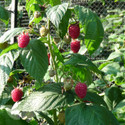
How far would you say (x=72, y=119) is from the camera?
2.24 ft

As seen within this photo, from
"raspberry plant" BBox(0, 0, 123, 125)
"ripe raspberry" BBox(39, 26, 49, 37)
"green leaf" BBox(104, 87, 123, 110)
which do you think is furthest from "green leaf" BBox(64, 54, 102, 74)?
"green leaf" BBox(104, 87, 123, 110)

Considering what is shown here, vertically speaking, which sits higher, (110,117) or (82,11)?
(82,11)

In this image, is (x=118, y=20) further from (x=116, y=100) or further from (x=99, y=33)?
(x=99, y=33)

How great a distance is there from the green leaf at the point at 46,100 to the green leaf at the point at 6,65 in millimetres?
86

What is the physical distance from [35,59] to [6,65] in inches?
3.5

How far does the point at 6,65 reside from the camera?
741 mm

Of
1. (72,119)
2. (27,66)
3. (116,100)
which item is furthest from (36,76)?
(116,100)

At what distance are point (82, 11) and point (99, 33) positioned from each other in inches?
3.1

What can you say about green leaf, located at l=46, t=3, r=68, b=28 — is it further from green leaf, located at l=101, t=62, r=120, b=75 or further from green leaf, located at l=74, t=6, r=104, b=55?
green leaf, located at l=101, t=62, r=120, b=75

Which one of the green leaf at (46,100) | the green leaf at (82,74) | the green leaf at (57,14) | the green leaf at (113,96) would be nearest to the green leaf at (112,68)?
the green leaf at (113,96)

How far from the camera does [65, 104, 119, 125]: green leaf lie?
0.67 meters

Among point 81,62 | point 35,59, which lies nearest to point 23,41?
point 35,59

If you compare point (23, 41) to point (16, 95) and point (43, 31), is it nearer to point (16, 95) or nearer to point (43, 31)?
point (43, 31)

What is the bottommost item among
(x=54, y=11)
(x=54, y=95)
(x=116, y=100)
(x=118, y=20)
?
(x=116, y=100)
